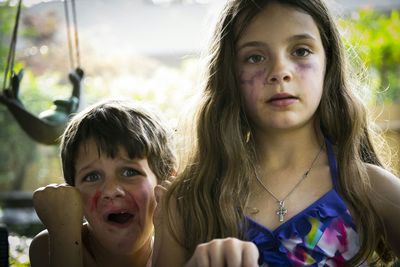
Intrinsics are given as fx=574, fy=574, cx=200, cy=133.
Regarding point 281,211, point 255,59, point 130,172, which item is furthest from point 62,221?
point 255,59

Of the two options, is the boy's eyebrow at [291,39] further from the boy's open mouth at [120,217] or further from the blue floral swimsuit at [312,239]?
the boy's open mouth at [120,217]

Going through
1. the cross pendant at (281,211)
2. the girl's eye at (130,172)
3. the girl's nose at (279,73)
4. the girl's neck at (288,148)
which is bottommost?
the cross pendant at (281,211)

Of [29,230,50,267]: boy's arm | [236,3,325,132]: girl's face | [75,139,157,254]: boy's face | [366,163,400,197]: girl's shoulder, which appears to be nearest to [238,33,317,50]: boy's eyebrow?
[236,3,325,132]: girl's face

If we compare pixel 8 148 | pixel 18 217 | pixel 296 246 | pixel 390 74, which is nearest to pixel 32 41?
pixel 8 148

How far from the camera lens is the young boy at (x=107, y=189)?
1886mm

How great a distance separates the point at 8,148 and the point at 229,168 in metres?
4.86

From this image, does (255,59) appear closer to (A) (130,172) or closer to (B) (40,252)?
(A) (130,172)

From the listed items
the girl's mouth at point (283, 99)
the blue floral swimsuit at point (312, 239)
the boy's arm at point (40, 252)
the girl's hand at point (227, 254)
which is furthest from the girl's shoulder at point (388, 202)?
the boy's arm at point (40, 252)

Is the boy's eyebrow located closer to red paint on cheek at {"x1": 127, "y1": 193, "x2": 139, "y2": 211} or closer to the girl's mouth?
the girl's mouth

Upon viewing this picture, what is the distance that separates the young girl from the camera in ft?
5.57

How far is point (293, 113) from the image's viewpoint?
5.65 ft

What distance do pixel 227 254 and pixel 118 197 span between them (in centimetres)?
75

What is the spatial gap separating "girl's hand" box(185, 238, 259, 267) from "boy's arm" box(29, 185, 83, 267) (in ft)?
2.36

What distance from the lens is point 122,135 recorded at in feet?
6.51
